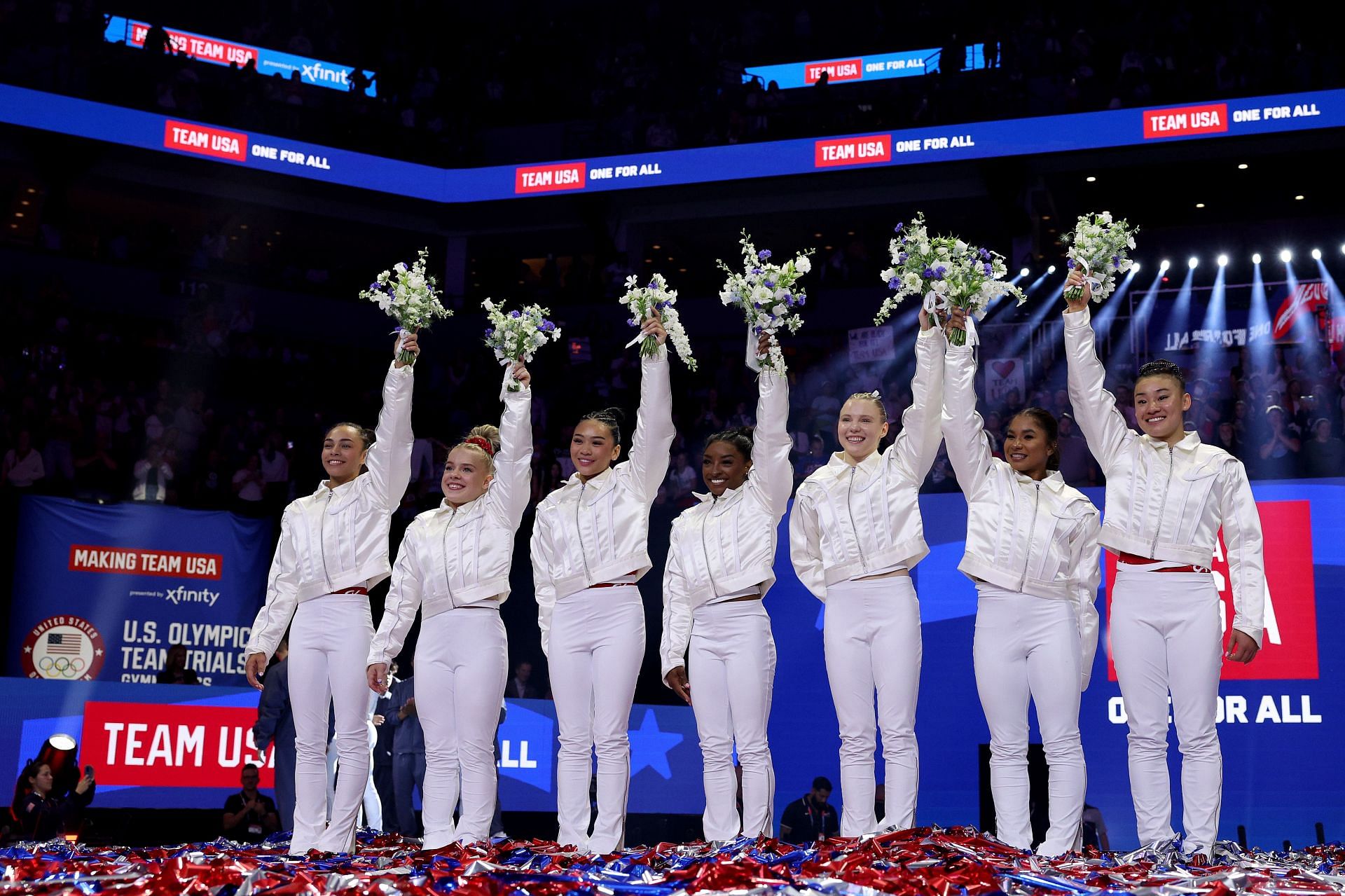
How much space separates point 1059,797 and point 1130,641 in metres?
0.73

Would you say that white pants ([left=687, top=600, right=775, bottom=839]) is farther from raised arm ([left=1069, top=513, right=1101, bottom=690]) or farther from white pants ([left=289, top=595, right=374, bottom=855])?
white pants ([left=289, top=595, right=374, bottom=855])

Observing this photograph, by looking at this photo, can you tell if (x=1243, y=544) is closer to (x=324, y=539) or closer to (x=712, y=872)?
(x=712, y=872)

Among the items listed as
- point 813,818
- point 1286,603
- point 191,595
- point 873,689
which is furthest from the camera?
point 191,595

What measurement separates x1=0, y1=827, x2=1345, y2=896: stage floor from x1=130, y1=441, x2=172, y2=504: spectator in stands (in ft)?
29.0

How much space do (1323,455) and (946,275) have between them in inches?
256

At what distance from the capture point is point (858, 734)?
5730mm

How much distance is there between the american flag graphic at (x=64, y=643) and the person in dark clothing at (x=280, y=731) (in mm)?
5620

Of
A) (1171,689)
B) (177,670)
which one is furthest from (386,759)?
(1171,689)

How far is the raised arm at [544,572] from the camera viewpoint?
20.8 feet

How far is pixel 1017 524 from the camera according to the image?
227 inches

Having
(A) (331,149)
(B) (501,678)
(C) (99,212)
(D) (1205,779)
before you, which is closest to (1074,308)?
(D) (1205,779)

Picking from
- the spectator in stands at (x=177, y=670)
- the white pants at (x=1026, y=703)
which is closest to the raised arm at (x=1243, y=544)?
the white pants at (x=1026, y=703)

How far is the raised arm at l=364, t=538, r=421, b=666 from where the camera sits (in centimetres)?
641

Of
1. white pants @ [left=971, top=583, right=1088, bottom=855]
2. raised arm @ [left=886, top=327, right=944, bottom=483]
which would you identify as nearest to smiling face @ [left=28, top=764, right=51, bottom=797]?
raised arm @ [left=886, top=327, right=944, bottom=483]
